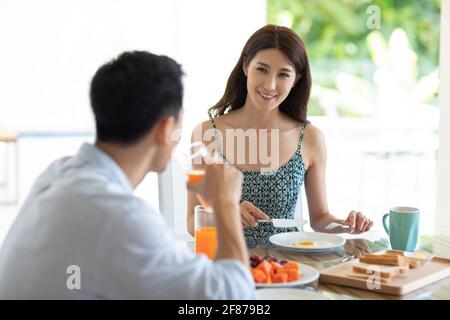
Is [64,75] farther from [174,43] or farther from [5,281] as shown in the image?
[5,281]

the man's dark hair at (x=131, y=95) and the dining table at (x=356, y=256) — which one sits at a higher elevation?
the man's dark hair at (x=131, y=95)

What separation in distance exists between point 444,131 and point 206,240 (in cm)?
206

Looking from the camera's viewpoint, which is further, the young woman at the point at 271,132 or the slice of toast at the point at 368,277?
the young woman at the point at 271,132

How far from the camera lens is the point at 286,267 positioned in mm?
1486

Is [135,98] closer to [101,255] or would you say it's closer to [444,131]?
[101,255]

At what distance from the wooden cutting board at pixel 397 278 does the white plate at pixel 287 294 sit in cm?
11

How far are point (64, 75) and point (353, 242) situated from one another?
182 inches

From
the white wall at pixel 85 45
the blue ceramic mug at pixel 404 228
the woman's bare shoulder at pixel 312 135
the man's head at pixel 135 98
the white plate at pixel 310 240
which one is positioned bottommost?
the white plate at pixel 310 240

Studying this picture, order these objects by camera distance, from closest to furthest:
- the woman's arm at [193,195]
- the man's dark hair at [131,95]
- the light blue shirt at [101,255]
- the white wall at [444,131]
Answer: the light blue shirt at [101,255] → the man's dark hair at [131,95] → the woman's arm at [193,195] → the white wall at [444,131]

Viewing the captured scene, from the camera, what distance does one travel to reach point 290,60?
220 centimetres

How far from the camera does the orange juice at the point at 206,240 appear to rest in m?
1.57

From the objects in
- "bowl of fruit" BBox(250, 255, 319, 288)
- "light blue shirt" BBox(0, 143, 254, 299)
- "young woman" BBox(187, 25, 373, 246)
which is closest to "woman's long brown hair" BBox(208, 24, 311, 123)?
"young woman" BBox(187, 25, 373, 246)

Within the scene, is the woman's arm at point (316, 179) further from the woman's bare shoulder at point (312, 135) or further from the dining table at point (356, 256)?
the dining table at point (356, 256)

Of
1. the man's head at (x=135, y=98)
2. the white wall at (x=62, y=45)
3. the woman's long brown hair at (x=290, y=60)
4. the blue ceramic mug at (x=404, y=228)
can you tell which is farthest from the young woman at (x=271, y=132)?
the white wall at (x=62, y=45)
